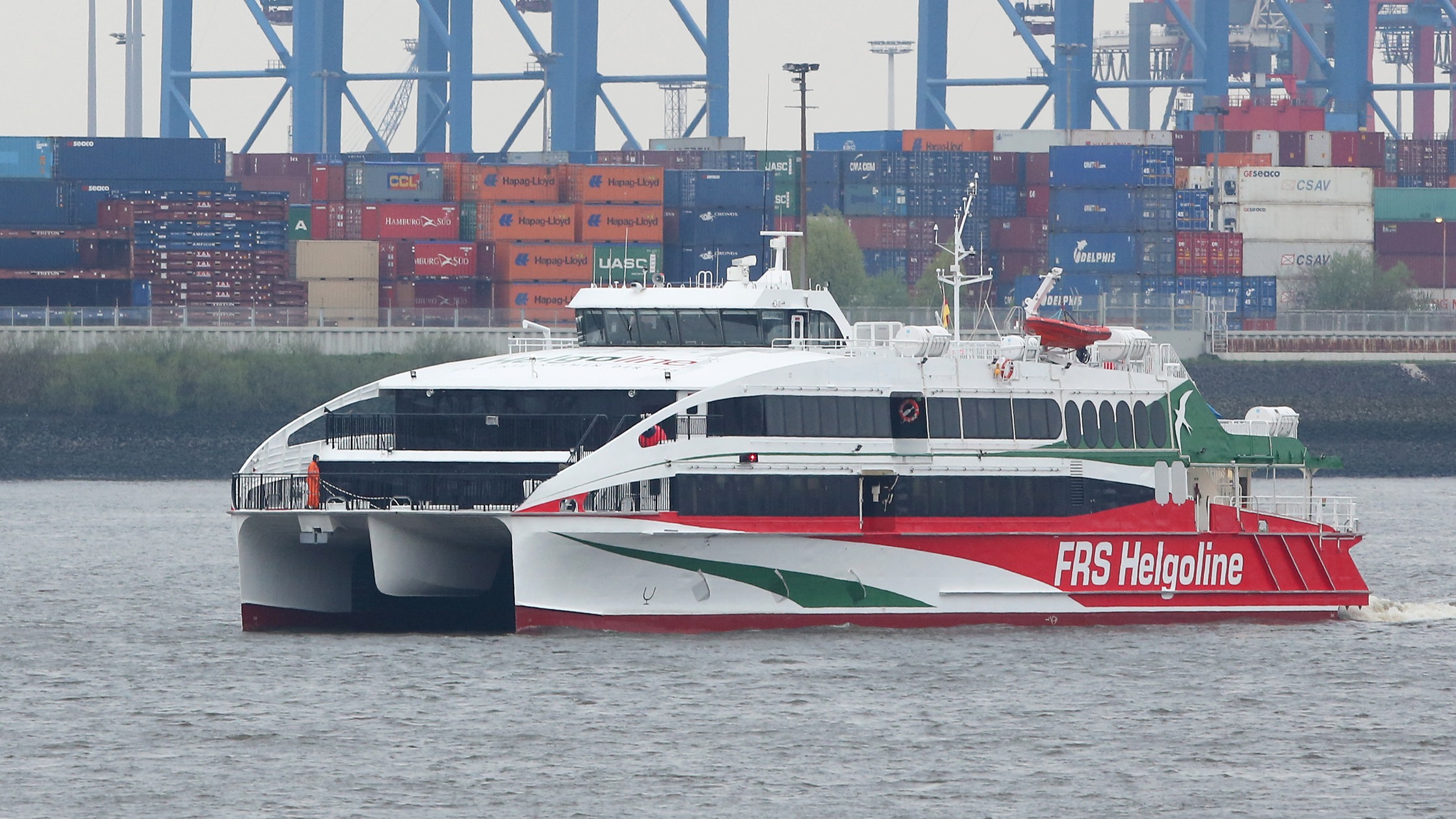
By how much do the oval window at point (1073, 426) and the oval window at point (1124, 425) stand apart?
76cm

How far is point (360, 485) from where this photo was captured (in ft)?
100

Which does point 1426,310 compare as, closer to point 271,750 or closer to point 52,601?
point 52,601

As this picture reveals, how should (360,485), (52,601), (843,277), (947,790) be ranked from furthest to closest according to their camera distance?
1. (843,277)
2. (52,601)
3. (360,485)
4. (947,790)

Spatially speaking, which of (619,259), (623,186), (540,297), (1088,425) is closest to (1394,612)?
(1088,425)

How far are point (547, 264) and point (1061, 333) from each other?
57.5 meters

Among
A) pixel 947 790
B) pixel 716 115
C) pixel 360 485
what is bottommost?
pixel 947 790

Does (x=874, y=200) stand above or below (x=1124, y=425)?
above

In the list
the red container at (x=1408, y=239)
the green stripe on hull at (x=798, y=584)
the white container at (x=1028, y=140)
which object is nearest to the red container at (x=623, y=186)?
the white container at (x=1028, y=140)

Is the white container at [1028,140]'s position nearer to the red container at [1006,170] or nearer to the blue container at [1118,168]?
the red container at [1006,170]

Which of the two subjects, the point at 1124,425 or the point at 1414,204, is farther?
the point at 1414,204

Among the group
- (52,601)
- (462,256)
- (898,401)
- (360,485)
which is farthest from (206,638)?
(462,256)

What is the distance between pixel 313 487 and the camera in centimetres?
3014

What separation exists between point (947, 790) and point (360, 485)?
31.9 feet

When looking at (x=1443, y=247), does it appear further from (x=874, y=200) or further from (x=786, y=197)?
(x=786, y=197)
